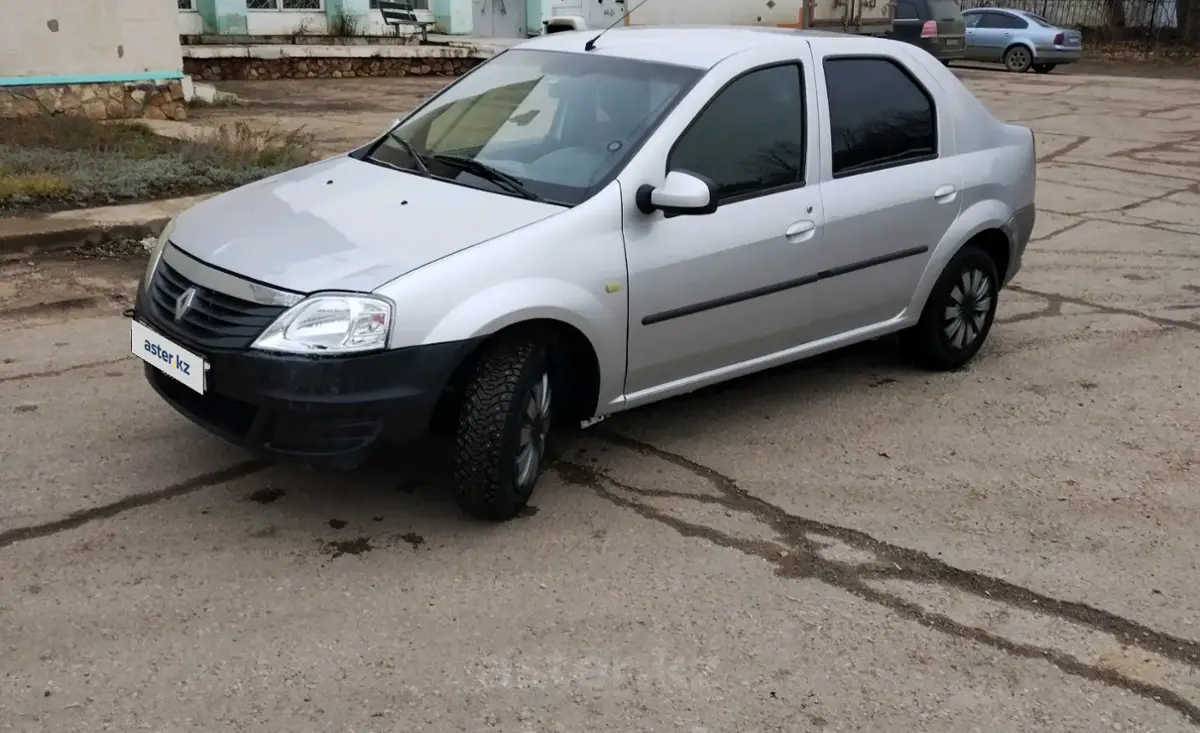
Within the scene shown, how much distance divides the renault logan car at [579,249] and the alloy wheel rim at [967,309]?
2 centimetres

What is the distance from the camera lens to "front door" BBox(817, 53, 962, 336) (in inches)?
198

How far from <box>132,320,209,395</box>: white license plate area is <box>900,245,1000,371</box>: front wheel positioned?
11.5 feet

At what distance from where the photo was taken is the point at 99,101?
11586 mm

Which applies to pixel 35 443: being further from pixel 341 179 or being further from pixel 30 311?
pixel 30 311

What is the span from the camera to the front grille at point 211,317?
3699 millimetres

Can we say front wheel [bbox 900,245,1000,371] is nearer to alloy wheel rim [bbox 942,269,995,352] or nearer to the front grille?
alloy wheel rim [bbox 942,269,995,352]

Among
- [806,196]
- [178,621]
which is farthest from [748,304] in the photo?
[178,621]

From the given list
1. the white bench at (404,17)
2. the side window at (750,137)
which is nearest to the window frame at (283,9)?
the white bench at (404,17)

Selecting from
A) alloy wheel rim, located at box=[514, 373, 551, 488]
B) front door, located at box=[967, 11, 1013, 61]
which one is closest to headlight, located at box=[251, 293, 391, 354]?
alloy wheel rim, located at box=[514, 373, 551, 488]

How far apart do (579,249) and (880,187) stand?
177 centimetres

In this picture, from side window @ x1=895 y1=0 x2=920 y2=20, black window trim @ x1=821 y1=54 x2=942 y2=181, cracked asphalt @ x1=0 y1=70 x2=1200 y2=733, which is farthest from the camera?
side window @ x1=895 y1=0 x2=920 y2=20

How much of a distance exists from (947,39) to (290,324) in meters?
22.5

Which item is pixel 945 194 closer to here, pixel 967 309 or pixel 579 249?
pixel 967 309

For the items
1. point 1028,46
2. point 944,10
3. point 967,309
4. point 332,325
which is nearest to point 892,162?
point 967,309
